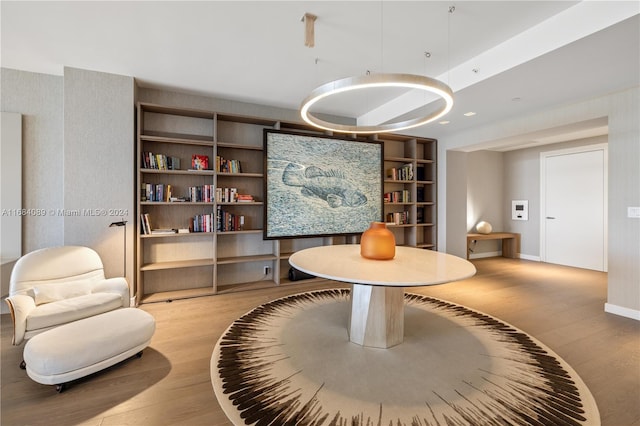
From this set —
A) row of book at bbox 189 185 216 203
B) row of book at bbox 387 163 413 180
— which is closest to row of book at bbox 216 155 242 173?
row of book at bbox 189 185 216 203

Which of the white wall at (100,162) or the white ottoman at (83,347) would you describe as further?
the white wall at (100,162)

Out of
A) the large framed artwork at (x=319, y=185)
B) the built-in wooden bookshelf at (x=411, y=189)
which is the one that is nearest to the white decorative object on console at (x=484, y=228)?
the built-in wooden bookshelf at (x=411, y=189)

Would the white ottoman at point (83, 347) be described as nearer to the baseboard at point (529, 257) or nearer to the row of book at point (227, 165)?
the row of book at point (227, 165)

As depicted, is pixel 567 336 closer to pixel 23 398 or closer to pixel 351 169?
pixel 351 169

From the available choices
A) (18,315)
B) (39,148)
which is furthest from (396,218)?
(39,148)

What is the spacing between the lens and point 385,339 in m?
2.24

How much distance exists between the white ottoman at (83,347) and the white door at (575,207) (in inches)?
270

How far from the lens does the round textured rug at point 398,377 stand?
1.54 m

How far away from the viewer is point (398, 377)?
6.11 ft

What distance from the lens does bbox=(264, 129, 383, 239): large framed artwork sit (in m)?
4.00

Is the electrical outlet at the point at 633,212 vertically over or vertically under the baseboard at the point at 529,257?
over

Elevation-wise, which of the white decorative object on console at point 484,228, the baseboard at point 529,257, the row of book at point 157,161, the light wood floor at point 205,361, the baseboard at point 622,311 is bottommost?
the light wood floor at point 205,361

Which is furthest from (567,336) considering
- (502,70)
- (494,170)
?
(494,170)

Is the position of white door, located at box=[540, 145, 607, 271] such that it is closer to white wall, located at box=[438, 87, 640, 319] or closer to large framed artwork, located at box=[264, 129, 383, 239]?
white wall, located at box=[438, 87, 640, 319]
